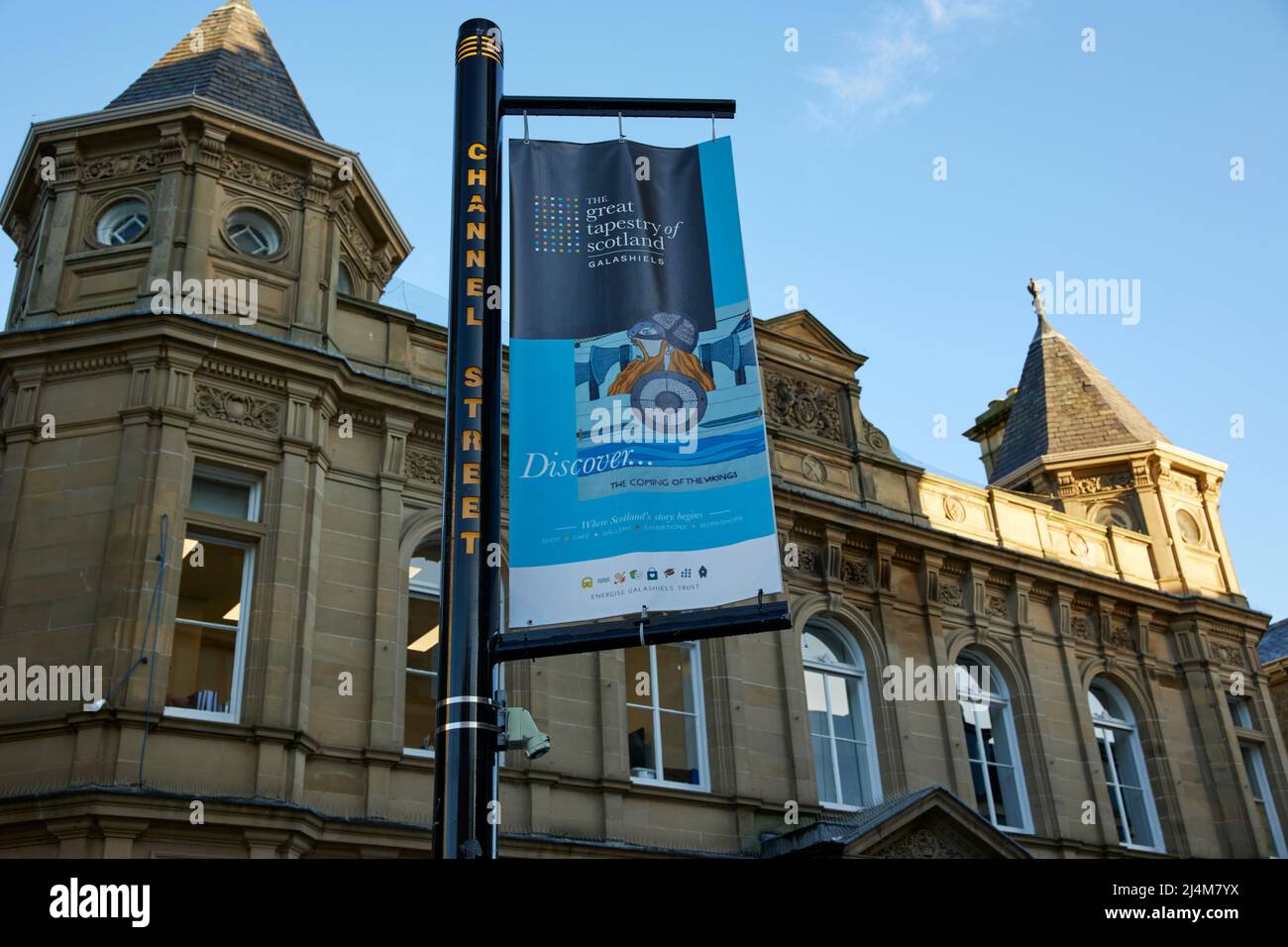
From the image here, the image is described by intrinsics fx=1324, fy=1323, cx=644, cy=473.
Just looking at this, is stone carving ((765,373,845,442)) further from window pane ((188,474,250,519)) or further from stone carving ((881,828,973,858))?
window pane ((188,474,250,519))

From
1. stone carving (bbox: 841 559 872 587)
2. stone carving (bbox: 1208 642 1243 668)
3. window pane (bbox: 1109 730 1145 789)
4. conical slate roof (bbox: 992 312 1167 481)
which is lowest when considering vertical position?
window pane (bbox: 1109 730 1145 789)

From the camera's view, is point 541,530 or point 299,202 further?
point 299,202

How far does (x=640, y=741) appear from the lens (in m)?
17.1

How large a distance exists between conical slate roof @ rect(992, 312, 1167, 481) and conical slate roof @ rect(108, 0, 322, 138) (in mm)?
15156

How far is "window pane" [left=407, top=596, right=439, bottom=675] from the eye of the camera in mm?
16109

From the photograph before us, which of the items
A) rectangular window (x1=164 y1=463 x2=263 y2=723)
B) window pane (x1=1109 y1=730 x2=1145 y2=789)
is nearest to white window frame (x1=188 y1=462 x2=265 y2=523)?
rectangular window (x1=164 y1=463 x2=263 y2=723)

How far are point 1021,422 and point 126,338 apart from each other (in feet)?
59.9

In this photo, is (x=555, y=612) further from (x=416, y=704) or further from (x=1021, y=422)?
(x=1021, y=422)

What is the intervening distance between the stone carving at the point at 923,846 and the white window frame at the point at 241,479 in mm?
8674

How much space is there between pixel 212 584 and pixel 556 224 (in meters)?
8.55

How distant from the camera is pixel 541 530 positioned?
7.32 m

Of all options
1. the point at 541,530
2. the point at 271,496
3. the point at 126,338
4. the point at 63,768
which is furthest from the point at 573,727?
the point at 541,530
